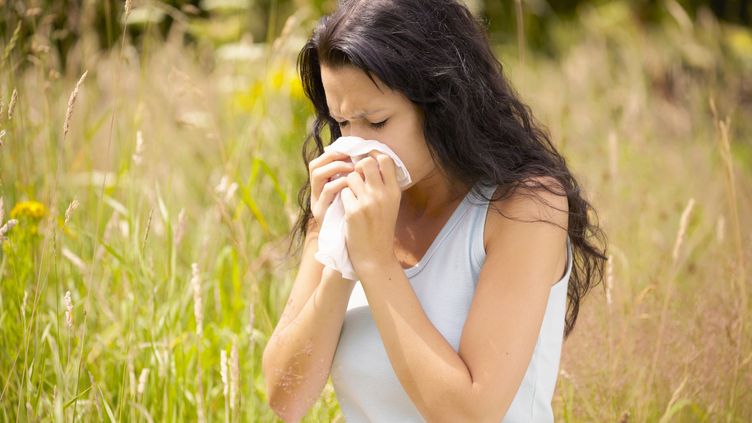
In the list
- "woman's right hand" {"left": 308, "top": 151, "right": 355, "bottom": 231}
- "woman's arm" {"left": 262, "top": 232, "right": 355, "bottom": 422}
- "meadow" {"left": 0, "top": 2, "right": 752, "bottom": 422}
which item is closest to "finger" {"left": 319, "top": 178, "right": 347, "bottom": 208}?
"woman's right hand" {"left": 308, "top": 151, "right": 355, "bottom": 231}

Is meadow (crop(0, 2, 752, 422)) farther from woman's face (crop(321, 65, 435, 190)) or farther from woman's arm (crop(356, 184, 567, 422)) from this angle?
woman's face (crop(321, 65, 435, 190))

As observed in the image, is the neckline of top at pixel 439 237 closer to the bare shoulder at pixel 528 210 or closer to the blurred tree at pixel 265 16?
the bare shoulder at pixel 528 210

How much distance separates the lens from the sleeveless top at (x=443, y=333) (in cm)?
153

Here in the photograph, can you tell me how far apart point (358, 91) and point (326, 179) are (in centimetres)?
18

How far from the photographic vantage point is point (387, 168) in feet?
4.69

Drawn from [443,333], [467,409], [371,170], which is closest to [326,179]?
[371,170]

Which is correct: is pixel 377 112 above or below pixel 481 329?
above

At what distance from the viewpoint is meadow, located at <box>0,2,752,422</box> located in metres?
1.89

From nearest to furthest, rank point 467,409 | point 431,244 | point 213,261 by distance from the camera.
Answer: point 467,409 < point 431,244 < point 213,261

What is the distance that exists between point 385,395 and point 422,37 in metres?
0.69

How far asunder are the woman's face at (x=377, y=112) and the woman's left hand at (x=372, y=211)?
0.07 m

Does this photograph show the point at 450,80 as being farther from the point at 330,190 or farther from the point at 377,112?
the point at 330,190

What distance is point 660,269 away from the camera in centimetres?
263

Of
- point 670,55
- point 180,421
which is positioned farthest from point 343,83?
point 670,55
